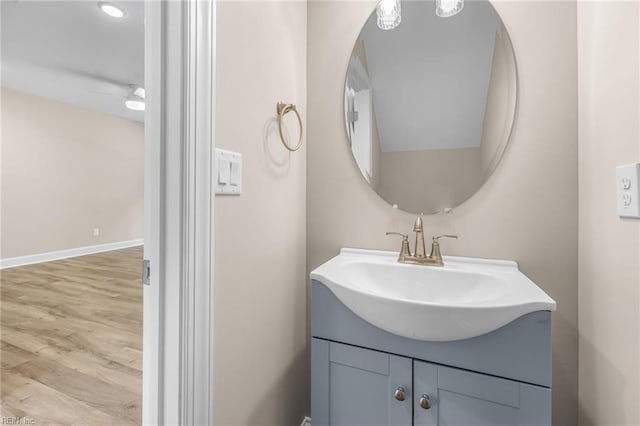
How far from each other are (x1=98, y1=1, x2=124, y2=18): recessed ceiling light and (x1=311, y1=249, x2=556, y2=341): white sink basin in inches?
95.7

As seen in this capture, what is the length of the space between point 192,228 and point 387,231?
2.60 ft

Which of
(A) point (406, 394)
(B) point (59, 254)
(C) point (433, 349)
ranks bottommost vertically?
(B) point (59, 254)

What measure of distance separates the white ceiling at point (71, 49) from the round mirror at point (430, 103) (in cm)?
199

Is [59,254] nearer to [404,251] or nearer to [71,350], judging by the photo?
[71,350]

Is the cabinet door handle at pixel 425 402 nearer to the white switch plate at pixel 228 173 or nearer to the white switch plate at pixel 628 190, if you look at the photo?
the white switch plate at pixel 628 190

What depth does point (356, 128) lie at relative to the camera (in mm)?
1252

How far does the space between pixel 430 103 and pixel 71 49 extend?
3336 millimetres

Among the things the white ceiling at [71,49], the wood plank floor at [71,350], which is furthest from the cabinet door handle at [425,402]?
the white ceiling at [71,49]

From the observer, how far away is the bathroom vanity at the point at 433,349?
707 millimetres

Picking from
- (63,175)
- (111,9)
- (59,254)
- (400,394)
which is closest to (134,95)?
(111,9)

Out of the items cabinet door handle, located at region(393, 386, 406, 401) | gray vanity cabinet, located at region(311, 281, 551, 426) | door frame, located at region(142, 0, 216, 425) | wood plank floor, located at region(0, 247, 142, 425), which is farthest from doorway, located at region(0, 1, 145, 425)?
cabinet door handle, located at region(393, 386, 406, 401)

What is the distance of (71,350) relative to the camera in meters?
1.86

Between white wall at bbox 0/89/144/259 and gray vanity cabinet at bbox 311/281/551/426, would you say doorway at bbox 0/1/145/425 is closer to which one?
white wall at bbox 0/89/144/259

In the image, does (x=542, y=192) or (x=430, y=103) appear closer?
(x=542, y=192)
